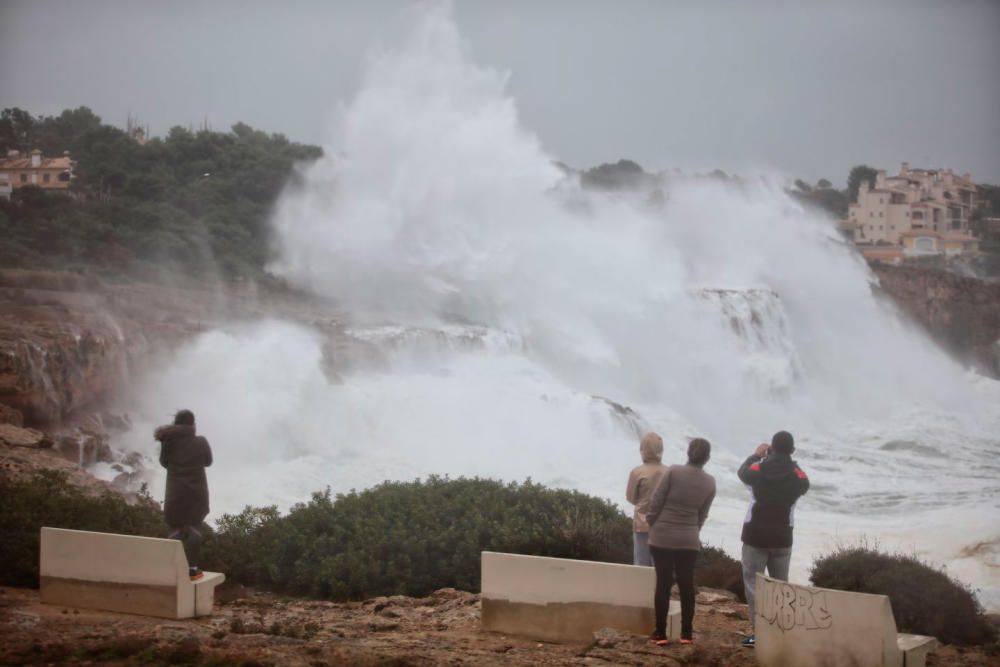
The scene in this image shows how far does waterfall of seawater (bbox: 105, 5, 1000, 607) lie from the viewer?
20.3 meters

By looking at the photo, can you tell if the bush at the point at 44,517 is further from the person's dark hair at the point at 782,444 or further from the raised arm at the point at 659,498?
the person's dark hair at the point at 782,444

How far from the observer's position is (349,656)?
6977 mm

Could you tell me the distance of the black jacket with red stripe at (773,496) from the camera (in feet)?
23.7

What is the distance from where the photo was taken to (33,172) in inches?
1264

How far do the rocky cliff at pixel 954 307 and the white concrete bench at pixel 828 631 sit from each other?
32183 mm

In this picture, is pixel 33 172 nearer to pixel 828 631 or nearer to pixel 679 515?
pixel 679 515

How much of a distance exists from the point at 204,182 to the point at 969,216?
27860 millimetres

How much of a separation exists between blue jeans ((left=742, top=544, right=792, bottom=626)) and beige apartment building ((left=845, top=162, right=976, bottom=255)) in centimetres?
3776

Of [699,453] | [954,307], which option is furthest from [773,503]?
[954,307]

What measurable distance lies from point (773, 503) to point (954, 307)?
129 feet

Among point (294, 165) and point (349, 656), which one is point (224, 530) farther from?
point (294, 165)

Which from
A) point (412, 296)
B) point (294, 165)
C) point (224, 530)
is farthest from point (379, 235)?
point (224, 530)

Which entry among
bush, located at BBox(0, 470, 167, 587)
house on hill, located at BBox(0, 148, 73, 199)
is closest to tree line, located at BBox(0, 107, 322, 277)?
house on hill, located at BBox(0, 148, 73, 199)

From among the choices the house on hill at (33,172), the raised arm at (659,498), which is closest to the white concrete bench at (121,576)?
the raised arm at (659,498)
